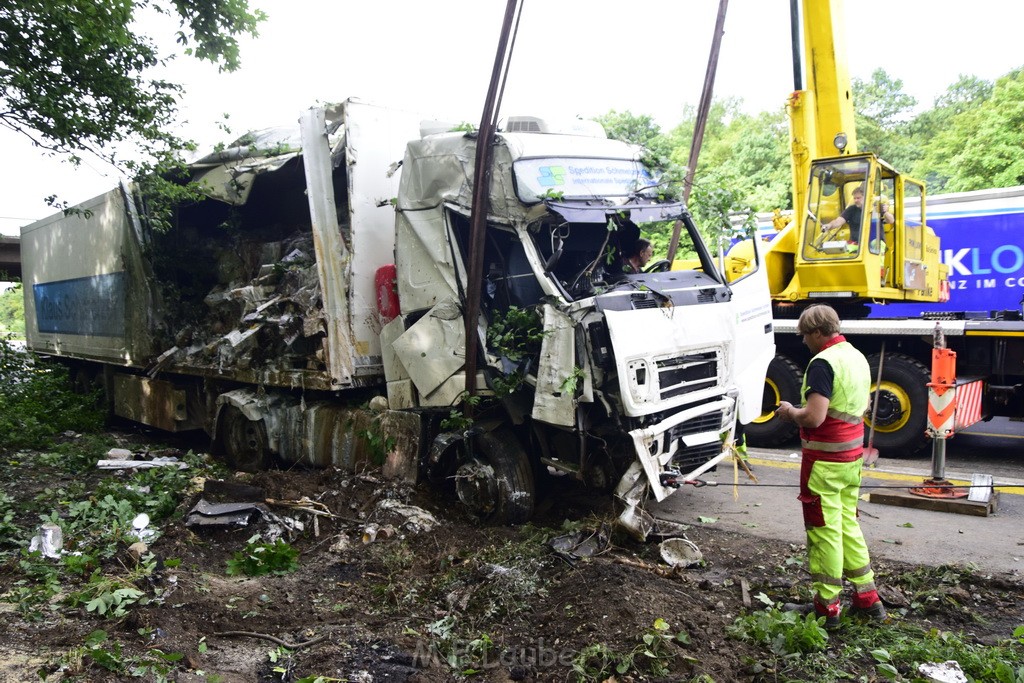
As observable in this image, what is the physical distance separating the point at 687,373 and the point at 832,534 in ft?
5.28

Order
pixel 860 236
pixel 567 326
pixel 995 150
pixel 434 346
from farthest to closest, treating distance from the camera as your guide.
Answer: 1. pixel 995 150
2. pixel 860 236
3. pixel 434 346
4. pixel 567 326

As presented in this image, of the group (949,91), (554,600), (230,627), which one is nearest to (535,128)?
(554,600)

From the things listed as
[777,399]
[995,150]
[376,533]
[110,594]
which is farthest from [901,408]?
[995,150]

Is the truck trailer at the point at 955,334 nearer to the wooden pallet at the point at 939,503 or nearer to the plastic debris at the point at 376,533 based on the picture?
the wooden pallet at the point at 939,503

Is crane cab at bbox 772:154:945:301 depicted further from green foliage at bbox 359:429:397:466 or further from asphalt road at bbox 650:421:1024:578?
green foliage at bbox 359:429:397:466

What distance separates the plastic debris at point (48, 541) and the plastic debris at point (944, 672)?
4752 millimetres

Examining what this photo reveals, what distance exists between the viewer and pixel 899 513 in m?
5.75

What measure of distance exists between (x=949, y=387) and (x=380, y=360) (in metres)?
4.48

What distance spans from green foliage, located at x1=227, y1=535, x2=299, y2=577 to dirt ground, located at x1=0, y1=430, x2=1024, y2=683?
9 centimetres

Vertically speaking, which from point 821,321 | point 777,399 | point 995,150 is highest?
point 995,150

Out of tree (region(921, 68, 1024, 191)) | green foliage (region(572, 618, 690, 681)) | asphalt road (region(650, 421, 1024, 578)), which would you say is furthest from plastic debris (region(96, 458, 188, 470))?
tree (region(921, 68, 1024, 191))

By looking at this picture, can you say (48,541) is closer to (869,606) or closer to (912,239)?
(869,606)

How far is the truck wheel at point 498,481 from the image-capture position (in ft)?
17.8

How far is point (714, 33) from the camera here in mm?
6875
